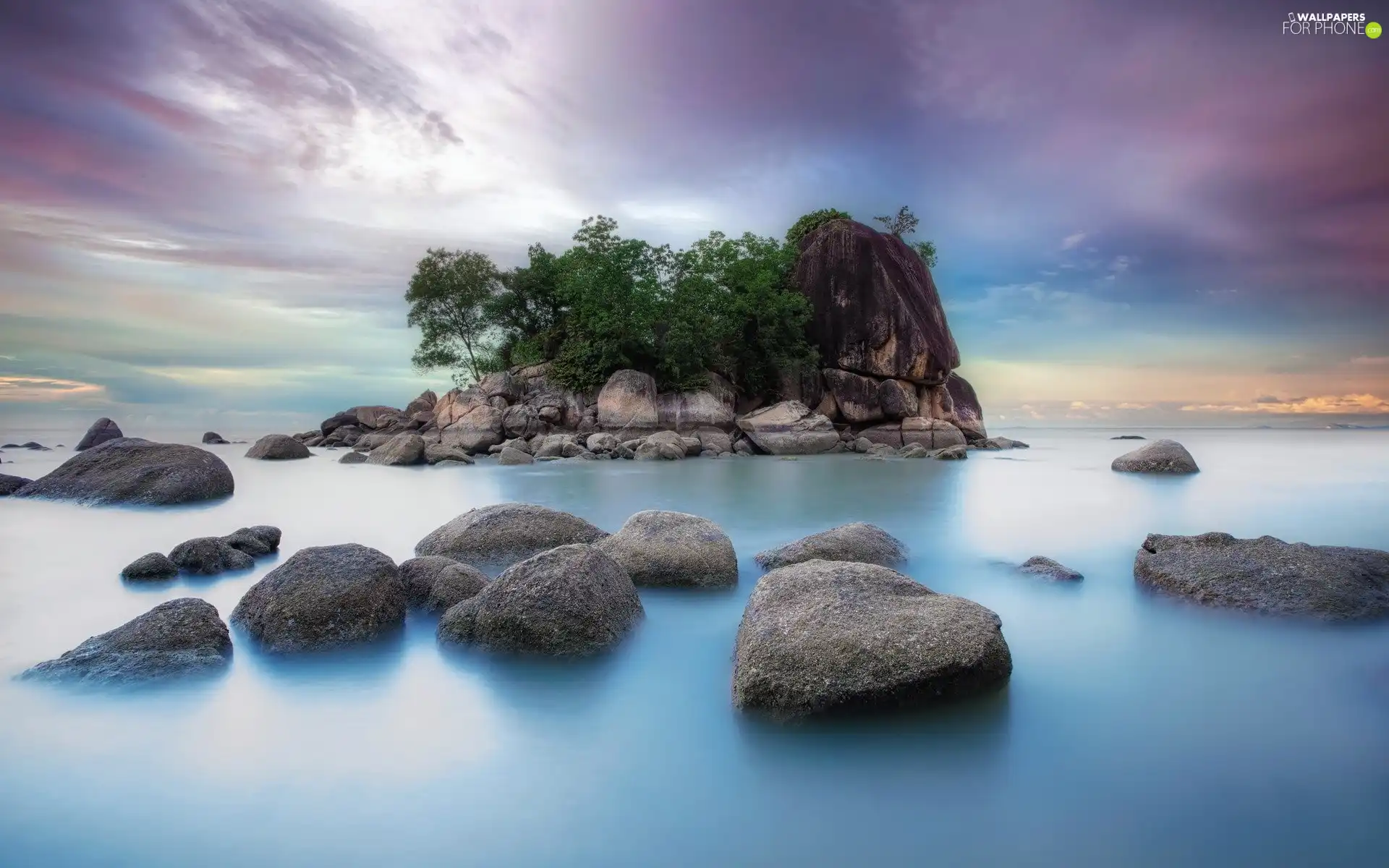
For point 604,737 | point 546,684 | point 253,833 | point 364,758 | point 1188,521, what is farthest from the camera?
point 1188,521

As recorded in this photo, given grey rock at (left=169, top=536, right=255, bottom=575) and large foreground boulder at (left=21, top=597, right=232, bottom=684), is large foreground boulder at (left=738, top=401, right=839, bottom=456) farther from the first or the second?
large foreground boulder at (left=21, top=597, right=232, bottom=684)

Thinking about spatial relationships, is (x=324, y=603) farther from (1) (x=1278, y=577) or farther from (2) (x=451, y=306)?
(2) (x=451, y=306)

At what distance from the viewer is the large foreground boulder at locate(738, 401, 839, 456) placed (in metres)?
32.6

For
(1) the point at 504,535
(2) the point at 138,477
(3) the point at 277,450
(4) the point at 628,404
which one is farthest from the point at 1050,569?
(3) the point at 277,450

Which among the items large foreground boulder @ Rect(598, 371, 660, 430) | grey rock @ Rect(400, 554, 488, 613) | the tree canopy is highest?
the tree canopy

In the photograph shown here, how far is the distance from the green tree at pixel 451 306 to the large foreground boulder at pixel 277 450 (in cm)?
1132

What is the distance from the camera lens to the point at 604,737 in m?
4.39

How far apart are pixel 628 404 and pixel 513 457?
285 inches

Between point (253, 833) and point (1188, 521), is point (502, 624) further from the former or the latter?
point (1188, 521)

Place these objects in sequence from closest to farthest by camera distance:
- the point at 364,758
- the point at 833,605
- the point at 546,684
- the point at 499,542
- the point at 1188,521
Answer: the point at 364,758 → the point at 833,605 → the point at 546,684 → the point at 499,542 → the point at 1188,521

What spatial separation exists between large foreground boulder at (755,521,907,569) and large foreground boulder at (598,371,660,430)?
2448 cm

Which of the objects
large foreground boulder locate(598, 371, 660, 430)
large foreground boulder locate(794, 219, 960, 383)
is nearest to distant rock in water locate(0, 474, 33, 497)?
large foreground boulder locate(598, 371, 660, 430)

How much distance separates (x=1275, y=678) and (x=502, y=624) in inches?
220

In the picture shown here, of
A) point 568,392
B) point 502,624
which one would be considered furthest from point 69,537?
point 568,392
